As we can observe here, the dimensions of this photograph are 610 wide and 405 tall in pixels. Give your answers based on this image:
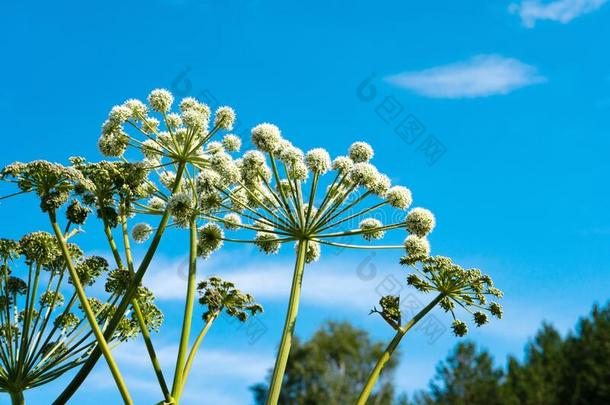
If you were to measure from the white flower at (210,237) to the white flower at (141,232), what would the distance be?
3.69 ft

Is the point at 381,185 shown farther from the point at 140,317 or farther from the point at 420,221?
the point at 140,317

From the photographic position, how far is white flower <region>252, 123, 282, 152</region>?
10.5 metres

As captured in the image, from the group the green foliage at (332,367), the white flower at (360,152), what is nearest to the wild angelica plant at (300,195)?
the white flower at (360,152)

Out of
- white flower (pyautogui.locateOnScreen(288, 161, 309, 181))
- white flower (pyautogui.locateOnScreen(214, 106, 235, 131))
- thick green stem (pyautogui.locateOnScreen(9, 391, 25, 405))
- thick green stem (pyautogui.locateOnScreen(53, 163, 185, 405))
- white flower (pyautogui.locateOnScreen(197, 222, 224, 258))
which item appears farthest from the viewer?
white flower (pyautogui.locateOnScreen(214, 106, 235, 131))

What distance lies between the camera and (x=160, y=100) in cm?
1170

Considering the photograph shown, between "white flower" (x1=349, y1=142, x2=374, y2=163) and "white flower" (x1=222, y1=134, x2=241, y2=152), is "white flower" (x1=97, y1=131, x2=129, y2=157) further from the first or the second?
"white flower" (x1=349, y1=142, x2=374, y2=163)

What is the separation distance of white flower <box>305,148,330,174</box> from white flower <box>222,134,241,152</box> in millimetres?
1945

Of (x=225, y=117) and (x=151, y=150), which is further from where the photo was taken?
(x=225, y=117)

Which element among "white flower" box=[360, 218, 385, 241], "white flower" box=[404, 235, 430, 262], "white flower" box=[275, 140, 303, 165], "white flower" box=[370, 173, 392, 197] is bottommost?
"white flower" box=[404, 235, 430, 262]

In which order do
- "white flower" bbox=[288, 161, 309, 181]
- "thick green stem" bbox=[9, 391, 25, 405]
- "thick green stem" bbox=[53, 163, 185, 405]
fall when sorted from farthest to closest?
"thick green stem" bbox=[9, 391, 25, 405]
"white flower" bbox=[288, 161, 309, 181]
"thick green stem" bbox=[53, 163, 185, 405]

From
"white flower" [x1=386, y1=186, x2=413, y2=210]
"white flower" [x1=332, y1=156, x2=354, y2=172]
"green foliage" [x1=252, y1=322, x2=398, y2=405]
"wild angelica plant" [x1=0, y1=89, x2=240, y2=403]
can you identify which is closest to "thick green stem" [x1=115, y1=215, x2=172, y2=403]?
"wild angelica plant" [x1=0, y1=89, x2=240, y2=403]

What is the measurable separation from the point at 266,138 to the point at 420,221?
271 cm

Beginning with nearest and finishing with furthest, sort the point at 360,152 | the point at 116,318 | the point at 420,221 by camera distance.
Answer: the point at 116,318 < the point at 420,221 < the point at 360,152

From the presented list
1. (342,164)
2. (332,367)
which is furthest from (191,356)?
(332,367)
